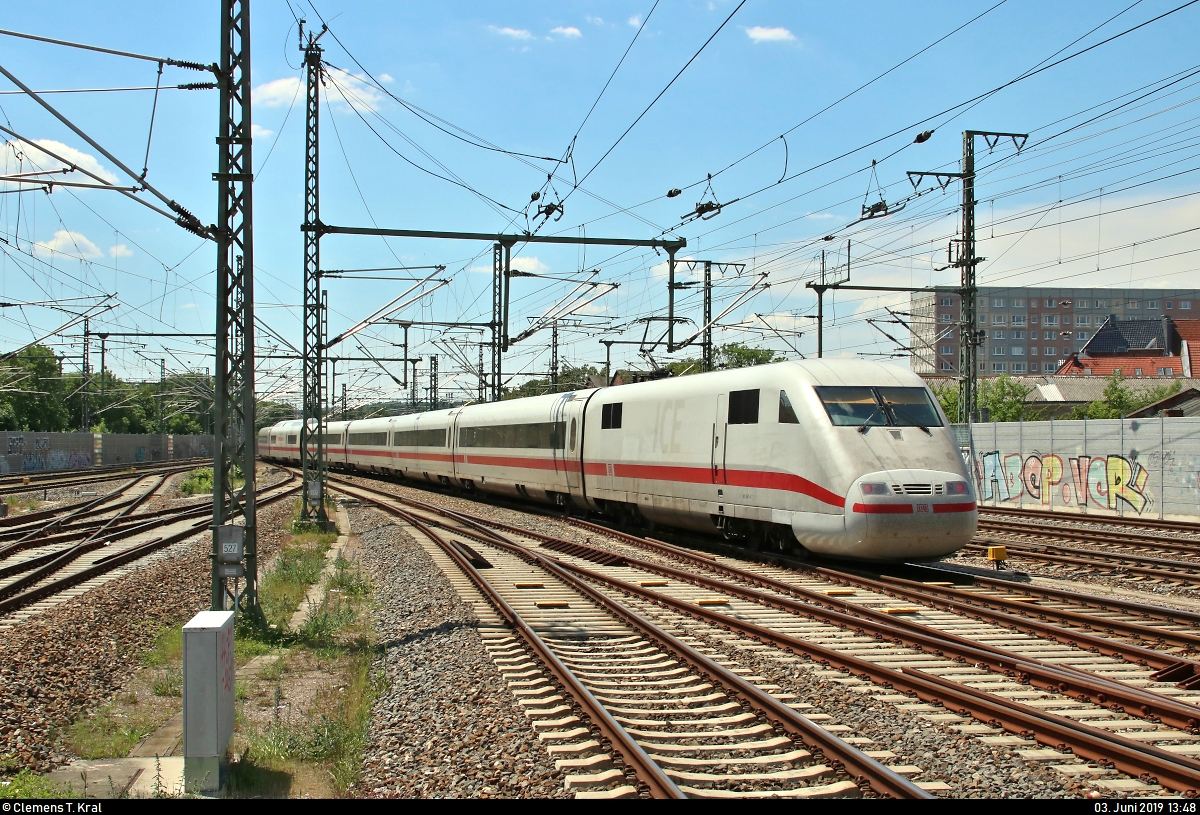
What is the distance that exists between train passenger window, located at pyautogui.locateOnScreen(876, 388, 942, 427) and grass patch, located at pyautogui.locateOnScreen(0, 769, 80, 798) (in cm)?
1058

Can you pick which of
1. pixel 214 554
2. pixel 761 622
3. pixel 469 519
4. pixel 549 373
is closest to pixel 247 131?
pixel 214 554

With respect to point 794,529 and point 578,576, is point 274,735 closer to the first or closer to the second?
point 578,576

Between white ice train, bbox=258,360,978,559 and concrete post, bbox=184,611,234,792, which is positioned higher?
white ice train, bbox=258,360,978,559

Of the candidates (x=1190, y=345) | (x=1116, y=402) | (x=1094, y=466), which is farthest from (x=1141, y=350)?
(x=1094, y=466)

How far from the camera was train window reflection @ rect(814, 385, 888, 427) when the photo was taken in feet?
43.6

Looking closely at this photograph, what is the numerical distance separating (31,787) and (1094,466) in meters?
24.0

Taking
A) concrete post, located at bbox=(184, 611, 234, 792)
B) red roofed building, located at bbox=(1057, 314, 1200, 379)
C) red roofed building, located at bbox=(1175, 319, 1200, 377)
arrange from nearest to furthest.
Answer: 1. concrete post, located at bbox=(184, 611, 234, 792)
2. red roofed building, located at bbox=(1175, 319, 1200, 377)
3. red roofed building, located at bbox=(1057, 314, 1200, 379)

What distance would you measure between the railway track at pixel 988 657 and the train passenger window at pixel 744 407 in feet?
7.71

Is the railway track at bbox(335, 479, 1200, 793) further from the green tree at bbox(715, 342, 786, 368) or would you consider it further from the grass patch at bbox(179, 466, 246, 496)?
the green tree at bbox(715, 342, 786, 368)

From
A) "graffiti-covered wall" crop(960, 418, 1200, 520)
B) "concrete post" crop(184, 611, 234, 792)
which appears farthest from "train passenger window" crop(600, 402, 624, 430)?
"concrete post" crop(184, 611, 234, 792)

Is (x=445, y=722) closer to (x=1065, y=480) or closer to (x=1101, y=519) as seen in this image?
(x=1101, y=519)

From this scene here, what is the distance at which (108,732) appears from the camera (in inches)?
295

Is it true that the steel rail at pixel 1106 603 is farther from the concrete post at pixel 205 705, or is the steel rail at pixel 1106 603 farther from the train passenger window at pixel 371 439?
the train passenger window at pixel 371 439
